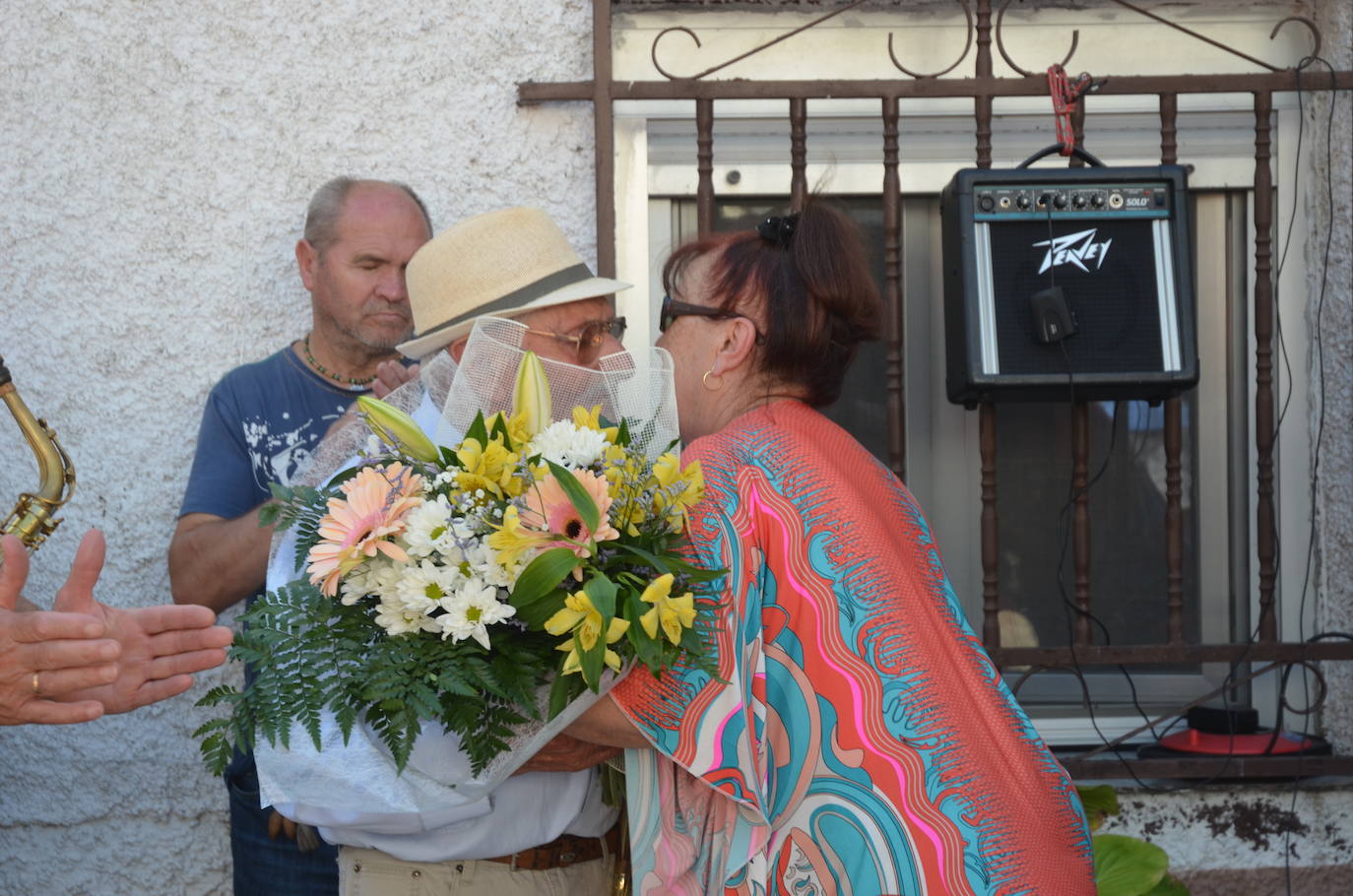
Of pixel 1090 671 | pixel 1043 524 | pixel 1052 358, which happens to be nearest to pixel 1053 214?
pixel 1052 358

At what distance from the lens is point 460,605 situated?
1660mm

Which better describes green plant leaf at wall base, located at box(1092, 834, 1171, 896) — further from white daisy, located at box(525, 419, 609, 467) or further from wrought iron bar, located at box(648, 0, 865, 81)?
wrought iron bar, located at box(648, 0, 865, 81)

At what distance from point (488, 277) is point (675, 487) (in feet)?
2.42

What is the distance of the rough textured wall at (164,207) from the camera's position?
10.7 feet

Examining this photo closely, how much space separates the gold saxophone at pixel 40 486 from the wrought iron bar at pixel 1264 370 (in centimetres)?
276

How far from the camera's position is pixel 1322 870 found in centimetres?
340

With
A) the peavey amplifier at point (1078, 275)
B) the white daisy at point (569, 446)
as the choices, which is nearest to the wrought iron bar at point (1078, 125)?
the peavey amplifier at point (1078, 275)

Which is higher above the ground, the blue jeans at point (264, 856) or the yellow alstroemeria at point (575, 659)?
the yellow alstroemeria at point (575, 659)

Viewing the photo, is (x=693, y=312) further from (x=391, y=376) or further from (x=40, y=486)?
(x=40, y=486)

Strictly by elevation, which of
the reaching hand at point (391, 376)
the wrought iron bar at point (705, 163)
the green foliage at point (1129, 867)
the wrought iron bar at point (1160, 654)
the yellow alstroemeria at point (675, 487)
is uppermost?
the wrought iron bar at point (705, 163)

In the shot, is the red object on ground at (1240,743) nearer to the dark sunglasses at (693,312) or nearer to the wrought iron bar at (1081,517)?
the wrought iron bar at (1081,517)

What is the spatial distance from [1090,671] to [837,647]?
6.33ft

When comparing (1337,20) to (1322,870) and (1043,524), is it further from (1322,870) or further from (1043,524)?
(1322,870)

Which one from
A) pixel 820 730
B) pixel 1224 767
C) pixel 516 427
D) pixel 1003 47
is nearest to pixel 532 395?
pixel 516 427
